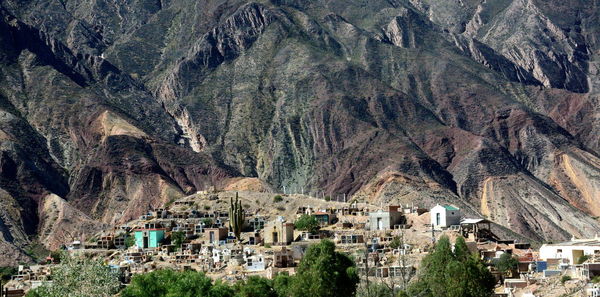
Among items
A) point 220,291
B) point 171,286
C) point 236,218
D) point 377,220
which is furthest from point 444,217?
point 171,286

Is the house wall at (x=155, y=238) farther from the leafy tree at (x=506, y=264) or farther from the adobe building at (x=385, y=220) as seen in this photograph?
the leafy tree at (x=506, y=264)

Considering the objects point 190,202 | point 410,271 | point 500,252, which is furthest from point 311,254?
point 190,202

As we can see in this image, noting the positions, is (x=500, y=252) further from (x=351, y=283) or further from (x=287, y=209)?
(x=287, y=209)

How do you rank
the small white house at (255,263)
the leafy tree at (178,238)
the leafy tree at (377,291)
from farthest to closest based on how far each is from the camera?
the leafy tree at (178,238)
the small white house at (255,263)
the leafy tree at (377,291)

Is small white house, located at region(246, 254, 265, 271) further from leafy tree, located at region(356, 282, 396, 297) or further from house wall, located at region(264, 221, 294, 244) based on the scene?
leafy tree, located at region(356, 282, 396, 297)

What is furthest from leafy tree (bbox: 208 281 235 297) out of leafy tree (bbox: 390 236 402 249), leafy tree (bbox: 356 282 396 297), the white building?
leafy tree (bbox: 390 236 402 249)

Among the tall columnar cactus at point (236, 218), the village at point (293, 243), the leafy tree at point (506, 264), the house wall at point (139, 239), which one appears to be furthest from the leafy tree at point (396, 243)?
the house wall at point (139, 239)
